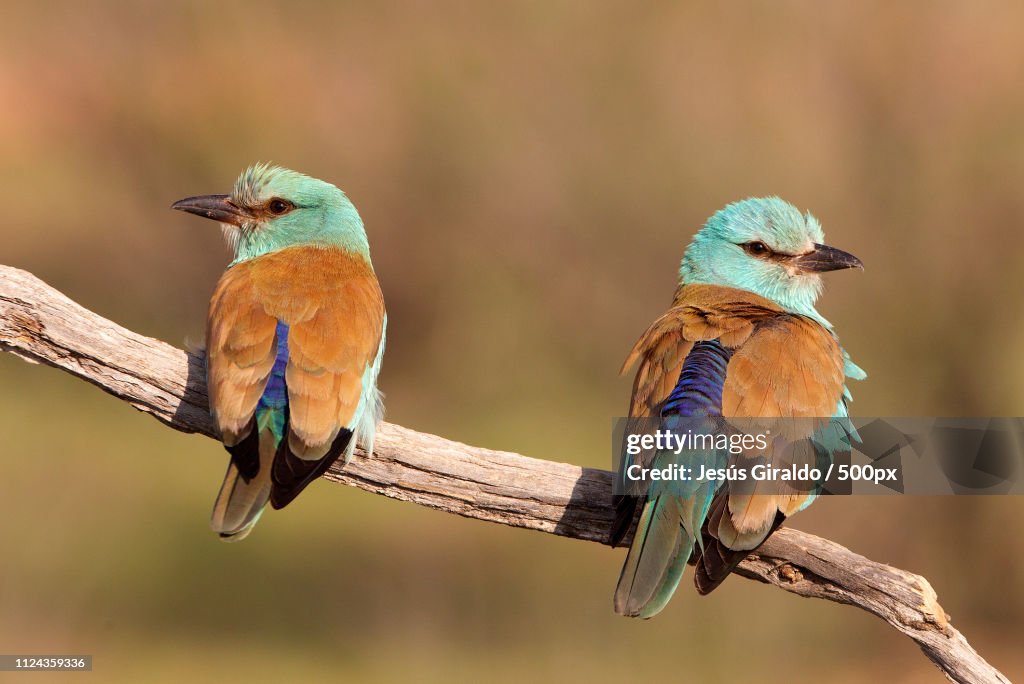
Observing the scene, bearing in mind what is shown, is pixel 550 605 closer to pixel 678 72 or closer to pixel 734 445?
pixel 678 72

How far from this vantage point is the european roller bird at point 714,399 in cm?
277

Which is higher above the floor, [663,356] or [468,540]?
[468,540]

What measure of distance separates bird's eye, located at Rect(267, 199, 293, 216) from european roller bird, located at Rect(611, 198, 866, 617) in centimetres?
118

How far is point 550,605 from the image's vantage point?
634 cm

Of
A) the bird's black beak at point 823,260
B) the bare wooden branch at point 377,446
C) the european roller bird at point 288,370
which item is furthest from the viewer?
the bird's black beak at point 823,260

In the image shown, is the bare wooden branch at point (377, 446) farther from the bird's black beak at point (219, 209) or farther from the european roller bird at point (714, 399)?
the bird's black beak at point (219, 209)

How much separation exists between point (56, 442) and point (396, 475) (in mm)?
5361

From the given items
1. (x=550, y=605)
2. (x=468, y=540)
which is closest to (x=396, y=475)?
(x=550, y=605)

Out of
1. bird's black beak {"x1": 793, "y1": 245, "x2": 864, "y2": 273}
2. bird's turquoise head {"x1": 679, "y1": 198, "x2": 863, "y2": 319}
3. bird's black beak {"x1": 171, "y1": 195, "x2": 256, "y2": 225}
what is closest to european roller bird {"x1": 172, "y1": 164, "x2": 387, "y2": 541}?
bird's black beak {"x1": 171, "y1": 195, "x2": 256, "y2": 225}

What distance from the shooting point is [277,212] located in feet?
12.0

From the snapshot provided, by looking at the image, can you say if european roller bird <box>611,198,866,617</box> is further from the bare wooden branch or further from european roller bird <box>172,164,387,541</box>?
european roller bird <box>172,164,387,541</box>

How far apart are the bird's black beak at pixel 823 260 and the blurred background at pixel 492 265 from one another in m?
2.33
